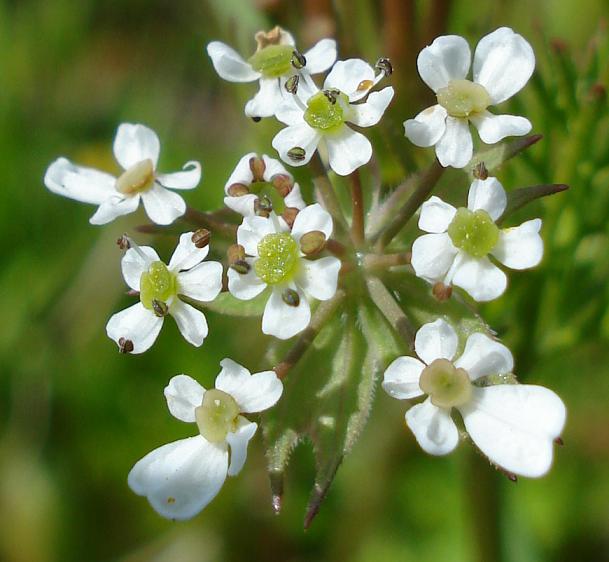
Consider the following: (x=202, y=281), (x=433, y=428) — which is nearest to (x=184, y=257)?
(x=202, y=281)

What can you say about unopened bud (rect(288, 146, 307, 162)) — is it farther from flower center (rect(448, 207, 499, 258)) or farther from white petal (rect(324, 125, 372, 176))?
flower center (rect(448, 207, 499, 258))

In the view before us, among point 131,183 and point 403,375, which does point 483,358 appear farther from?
point 131,183

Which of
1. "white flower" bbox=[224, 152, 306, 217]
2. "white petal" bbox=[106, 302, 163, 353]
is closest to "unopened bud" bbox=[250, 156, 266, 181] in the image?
"white flower" bbox=[224, 152, 306, 217]

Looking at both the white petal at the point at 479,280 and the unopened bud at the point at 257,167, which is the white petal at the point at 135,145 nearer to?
the unopened bud at the point at 257,167

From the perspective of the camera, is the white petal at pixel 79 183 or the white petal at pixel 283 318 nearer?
the white petal at pixel 283 318

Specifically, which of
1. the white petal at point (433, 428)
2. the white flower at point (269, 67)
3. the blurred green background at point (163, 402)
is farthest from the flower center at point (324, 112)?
the blurred green background at point (163, 402)

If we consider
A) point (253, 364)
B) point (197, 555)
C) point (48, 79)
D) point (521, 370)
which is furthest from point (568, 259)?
point (48, 79)
